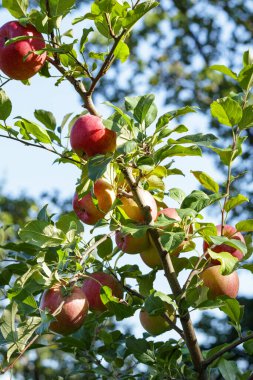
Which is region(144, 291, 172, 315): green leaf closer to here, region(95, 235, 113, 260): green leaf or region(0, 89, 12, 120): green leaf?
region(95, 235, 113, 260): green leaf

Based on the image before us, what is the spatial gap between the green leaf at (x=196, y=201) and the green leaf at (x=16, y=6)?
0.41 m

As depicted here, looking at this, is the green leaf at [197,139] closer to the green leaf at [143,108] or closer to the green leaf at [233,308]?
the green leaf at [143,108]

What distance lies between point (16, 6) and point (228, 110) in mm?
389

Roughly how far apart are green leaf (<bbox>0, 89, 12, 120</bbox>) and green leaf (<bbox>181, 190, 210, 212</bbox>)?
13.2 inches

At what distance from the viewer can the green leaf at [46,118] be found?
128 centimetres

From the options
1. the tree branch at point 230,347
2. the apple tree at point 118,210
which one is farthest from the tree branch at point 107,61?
the tree branch at point 230,347

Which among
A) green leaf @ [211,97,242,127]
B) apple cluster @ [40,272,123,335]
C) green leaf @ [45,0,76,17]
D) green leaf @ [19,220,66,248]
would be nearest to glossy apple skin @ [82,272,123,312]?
apple cluster @ [40,272,123,335]

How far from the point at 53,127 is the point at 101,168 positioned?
28 cm

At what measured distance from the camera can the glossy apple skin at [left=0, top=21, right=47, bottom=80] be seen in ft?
3.78

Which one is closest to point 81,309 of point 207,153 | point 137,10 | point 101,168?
point 101,168

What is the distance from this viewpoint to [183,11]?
275 inches

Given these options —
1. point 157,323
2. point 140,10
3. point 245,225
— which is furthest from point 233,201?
point 140,10

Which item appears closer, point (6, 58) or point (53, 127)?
point (6, 58)

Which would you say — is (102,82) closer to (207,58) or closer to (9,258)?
(207,58)
